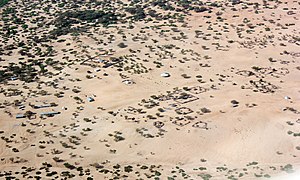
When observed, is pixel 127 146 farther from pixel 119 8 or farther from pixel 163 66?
pixel 119 8

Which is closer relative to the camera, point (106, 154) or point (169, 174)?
point (169, 174)

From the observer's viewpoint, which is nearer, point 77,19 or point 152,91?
point 152,91

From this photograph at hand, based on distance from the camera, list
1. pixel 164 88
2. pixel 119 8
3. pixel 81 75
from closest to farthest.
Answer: pixel 164 88 → pixel 81 75 → pixel 119 8

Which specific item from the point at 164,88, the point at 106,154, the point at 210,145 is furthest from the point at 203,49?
the point at 106,154

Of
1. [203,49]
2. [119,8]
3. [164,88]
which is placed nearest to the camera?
[164,88]

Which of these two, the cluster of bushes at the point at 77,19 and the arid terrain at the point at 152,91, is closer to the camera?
the arid terrain at the point at 152,91

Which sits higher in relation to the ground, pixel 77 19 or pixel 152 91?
pixel 77 19

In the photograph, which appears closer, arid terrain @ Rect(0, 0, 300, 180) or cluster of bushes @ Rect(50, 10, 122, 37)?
arid terrain @ Rect(0, 0, 300, 180)
